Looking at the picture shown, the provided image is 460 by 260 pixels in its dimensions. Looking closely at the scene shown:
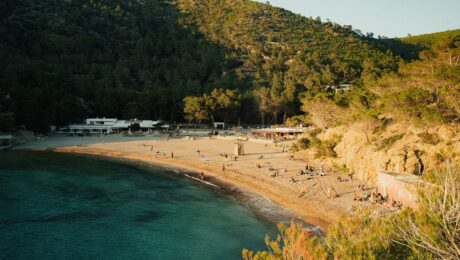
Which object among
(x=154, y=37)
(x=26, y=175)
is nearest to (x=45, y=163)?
(x=26, y=175)

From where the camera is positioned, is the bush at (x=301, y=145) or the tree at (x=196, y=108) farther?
the tree at (x=196, y=108)

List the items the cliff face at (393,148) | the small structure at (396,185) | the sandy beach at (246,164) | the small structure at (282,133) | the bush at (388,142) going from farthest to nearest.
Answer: the small structure at (282,133) < the bush at (388,142) < the sandy beach at (246,164) < the cliff face at (393,148) < the small structure at (396,185)

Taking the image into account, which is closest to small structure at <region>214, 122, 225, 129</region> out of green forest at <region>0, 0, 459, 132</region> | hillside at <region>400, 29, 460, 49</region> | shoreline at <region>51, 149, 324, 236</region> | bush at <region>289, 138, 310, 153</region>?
green forest at <region>0, 0, 459, 132</region>

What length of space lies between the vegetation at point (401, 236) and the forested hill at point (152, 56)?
55609 millimetres

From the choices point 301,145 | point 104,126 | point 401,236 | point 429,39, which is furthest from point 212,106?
point 429,39

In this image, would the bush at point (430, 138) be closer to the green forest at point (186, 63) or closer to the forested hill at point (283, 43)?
the green forest at point (186, 63)

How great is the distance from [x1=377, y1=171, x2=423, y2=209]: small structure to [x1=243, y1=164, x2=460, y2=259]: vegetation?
47.4 feet

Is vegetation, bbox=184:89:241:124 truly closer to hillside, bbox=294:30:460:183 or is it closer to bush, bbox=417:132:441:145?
hillside, bbox=294:30:460:183

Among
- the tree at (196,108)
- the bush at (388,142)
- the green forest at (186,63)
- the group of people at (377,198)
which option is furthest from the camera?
the tree at (196,108)

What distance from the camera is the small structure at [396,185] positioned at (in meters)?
22.7

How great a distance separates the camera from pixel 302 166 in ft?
123

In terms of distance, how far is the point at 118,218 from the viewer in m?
25.0

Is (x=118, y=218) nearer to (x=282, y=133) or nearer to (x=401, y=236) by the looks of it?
(x=401, y=236)

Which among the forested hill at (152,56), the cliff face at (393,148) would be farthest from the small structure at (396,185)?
the forested hill at (152,56)
